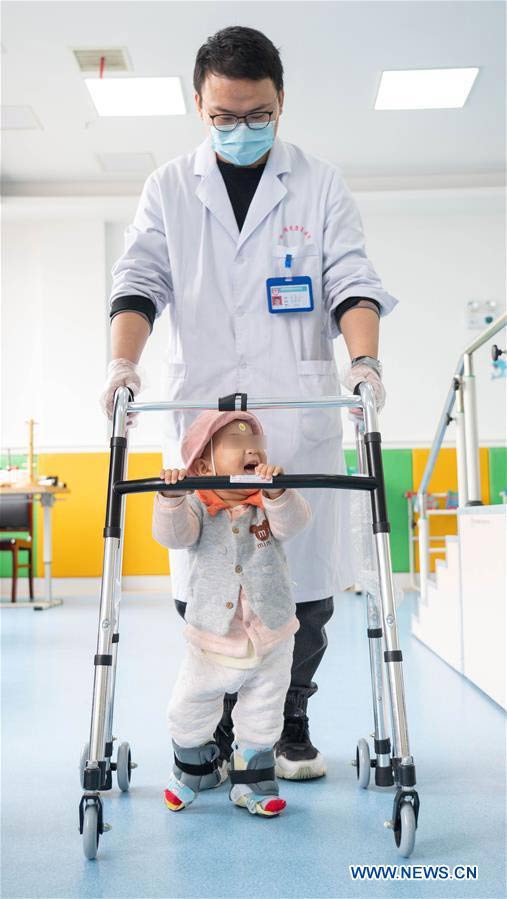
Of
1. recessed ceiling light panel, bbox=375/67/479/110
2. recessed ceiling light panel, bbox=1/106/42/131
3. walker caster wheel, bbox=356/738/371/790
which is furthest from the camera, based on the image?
recessed ceiling light panel, bbox=1/106/42/131

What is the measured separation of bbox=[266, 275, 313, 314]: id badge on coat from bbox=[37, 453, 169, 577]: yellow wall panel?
536 centimetres

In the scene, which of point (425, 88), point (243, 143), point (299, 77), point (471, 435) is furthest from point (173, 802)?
point (425, 88)

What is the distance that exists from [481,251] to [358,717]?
566 centimetres

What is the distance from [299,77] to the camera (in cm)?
553

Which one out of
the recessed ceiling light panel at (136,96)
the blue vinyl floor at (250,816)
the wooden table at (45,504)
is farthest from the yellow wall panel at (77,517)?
the blue vinyl floor at (250,816)

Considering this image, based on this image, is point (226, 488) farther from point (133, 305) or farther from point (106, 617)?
point (133, 305)

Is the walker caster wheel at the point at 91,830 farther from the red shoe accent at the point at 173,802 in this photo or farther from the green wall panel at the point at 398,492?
the green wall panel at the point at 398,492

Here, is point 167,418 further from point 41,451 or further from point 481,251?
point 481,251

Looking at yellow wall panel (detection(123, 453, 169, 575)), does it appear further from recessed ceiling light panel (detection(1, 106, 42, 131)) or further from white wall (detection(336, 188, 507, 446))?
recessed ceiling light panel (detection(1, 106, 42, 131))

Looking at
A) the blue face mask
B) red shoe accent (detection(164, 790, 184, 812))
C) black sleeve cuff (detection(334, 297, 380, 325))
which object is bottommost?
red shoe accent (detection(164, 790, 184, 812))

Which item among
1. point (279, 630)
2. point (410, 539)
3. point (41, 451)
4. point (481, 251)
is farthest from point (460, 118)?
point (279, 630)

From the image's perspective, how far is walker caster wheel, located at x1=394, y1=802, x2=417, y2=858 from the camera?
4.69ft

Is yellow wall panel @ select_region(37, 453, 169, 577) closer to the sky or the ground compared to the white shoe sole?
closer to the sky
